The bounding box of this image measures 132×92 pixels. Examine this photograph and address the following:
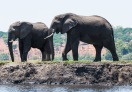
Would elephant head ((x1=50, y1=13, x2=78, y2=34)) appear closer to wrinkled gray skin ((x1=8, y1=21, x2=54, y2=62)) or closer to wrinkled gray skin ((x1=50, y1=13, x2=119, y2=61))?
wrinkled gray skin ((x1=50, y1=13, x2=119, y2=61))

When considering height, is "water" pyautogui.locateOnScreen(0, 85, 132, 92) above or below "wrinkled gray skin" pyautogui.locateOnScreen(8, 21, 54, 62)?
below

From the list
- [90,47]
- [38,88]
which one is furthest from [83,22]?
[90,47]

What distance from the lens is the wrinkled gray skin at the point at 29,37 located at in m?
55.2

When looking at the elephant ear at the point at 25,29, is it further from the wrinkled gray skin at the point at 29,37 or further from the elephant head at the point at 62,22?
the elephant head at the point at 62,22

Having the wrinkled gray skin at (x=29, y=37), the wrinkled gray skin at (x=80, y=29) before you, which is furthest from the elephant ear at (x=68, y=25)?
the wrinkled gray skin at (x=29, y=37)

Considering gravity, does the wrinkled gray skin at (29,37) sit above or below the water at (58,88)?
above

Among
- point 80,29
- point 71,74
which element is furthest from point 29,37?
point 71,74

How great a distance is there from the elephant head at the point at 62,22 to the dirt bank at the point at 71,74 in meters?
3.91

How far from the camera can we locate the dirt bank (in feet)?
156

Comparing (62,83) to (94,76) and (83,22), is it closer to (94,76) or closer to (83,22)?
(94,76)

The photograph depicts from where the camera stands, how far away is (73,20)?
51.8 metres

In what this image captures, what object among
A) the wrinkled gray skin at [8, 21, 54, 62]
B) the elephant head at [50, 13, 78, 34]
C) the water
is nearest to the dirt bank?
the water

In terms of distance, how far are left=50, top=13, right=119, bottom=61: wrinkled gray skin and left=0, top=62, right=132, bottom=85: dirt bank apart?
3.30m

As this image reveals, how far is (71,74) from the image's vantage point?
48.2 meters
